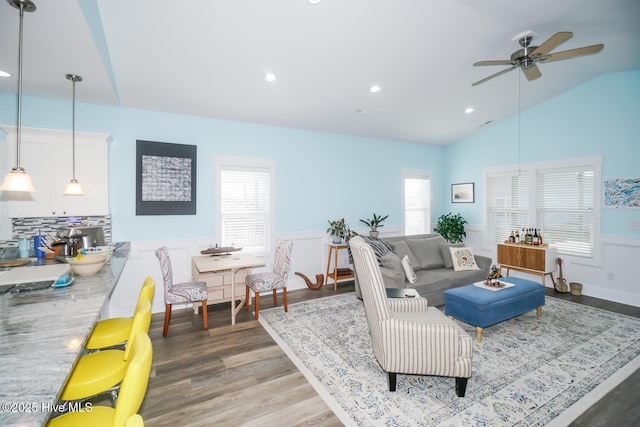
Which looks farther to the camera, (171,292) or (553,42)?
(171,292)

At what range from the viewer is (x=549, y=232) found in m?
5.23

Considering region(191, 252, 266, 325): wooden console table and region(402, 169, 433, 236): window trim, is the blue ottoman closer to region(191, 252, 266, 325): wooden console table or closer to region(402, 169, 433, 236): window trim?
region(191, 252, 266, 325): wooden console table

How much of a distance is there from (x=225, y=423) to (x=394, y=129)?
208 inches

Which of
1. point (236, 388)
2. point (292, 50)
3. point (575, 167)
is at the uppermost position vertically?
point (292, 50)

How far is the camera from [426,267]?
4.58 meters

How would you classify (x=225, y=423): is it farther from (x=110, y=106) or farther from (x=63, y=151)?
(x=110, y=106)

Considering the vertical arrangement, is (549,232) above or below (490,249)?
above

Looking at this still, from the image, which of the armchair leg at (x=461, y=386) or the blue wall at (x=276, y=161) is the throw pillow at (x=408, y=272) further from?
the blue wall at (x=276, y=161)

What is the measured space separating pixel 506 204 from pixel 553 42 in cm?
399

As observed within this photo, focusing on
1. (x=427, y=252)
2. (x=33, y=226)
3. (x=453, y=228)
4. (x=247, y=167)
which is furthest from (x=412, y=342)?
(x=453, y=228)

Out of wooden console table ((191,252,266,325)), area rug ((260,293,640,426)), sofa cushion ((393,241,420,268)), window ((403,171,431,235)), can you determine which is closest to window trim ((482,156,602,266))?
area rug ((260,293,640,426))

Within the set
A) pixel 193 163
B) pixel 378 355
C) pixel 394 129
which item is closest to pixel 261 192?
pixel 193 163

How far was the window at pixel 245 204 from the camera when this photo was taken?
463 cm

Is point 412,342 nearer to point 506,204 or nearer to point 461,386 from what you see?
point 461,386
